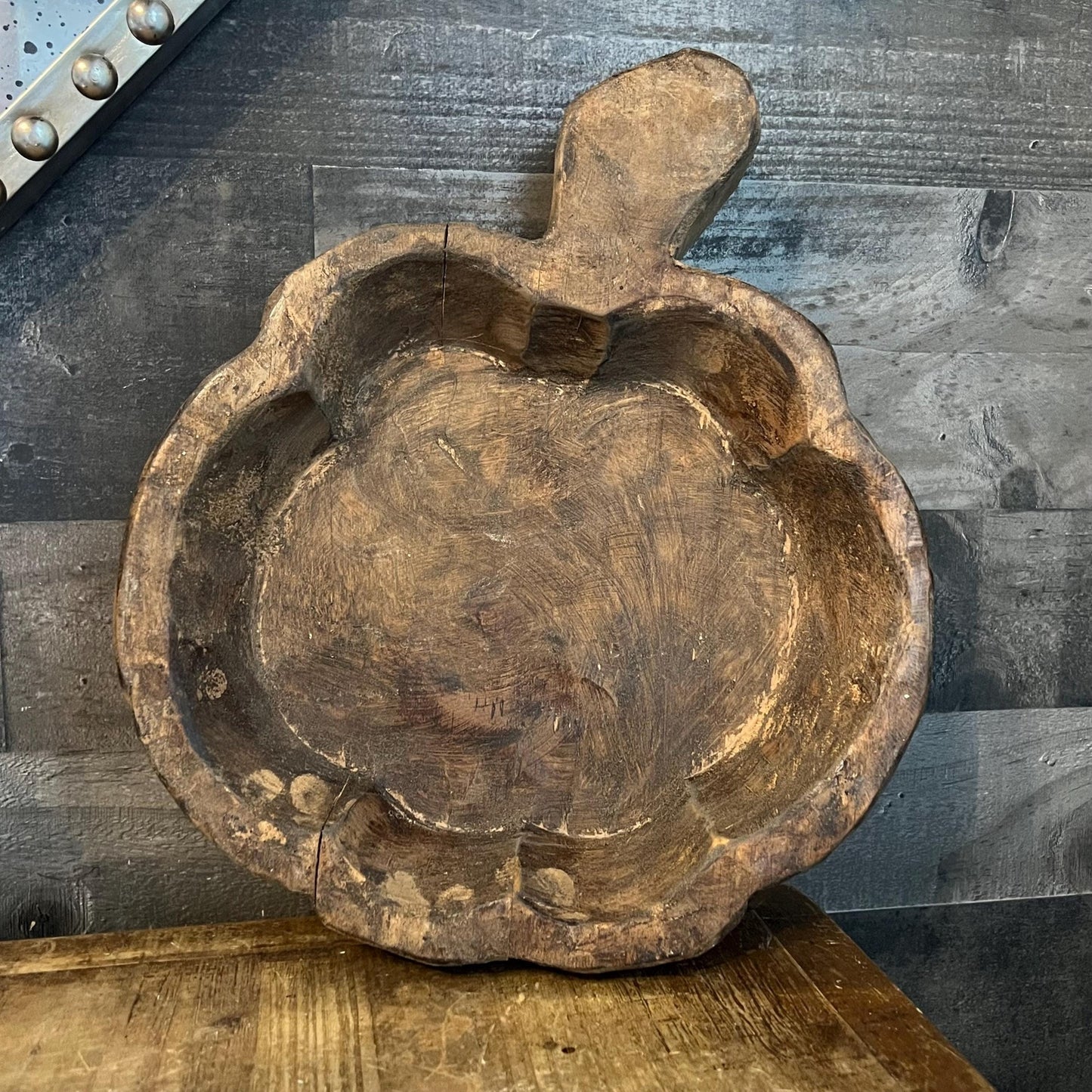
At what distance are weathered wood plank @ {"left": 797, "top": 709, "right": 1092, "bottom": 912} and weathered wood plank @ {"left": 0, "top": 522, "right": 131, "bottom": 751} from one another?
1425 millimetres

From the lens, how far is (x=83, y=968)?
56.7 inches

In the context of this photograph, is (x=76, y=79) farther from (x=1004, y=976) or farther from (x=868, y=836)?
(x=1004, y=976)

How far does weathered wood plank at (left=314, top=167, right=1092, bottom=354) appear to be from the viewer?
5.47ft

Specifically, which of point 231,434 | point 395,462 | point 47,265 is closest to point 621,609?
point 395,462

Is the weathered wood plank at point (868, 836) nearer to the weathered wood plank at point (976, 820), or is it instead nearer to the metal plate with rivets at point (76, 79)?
the weathered wood plank at point (976, 820)

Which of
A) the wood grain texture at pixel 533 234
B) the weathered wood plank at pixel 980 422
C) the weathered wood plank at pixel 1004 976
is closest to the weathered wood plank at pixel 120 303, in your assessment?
the wood grain texture at pixel 533 234

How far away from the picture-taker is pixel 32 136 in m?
1.47

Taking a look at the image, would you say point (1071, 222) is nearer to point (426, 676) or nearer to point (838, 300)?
point (838, 300)

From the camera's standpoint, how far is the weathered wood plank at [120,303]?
1.62 meters

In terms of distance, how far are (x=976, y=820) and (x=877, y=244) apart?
118 centimetres

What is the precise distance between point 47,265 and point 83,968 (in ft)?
3.78

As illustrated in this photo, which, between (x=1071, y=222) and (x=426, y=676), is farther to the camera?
(x=1071, y=222)

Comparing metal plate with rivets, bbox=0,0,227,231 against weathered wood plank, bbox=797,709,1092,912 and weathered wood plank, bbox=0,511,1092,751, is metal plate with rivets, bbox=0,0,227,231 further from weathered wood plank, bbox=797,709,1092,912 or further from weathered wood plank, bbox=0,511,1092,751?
weathered wood plank, bbox=797,709,1092,912


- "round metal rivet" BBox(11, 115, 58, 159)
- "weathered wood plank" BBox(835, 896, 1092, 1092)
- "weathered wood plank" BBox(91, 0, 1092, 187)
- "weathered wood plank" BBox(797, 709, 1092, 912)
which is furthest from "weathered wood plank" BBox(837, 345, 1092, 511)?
"round metal rivet" BBox(11, 115, 58, 159)
